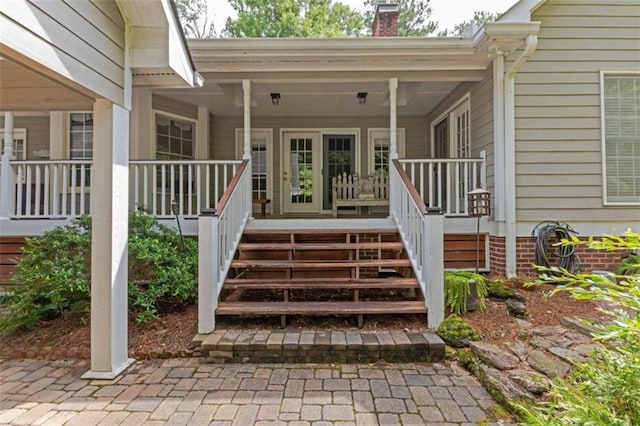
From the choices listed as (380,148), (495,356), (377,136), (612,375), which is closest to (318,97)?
(377,136)

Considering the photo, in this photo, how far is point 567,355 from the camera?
279cm

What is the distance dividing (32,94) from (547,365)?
4.60 m

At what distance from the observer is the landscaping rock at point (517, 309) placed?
12.2 feet

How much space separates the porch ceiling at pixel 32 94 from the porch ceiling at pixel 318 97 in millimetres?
2225

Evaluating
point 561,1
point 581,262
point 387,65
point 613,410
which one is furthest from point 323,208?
point 613,410

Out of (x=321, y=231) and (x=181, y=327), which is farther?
(x=321, y=231)

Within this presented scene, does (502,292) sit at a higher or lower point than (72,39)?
lower

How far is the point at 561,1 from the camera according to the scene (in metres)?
4.87

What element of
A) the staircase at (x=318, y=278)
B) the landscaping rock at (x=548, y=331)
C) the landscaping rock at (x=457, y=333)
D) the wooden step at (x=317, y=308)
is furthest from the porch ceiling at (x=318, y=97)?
the landscaping rock at (x=548, y=331)

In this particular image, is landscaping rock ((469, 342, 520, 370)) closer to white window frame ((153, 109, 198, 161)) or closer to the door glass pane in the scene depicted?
the door glass pane

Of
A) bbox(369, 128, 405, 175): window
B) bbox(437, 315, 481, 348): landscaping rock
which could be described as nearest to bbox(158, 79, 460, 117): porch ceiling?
bbox(369, 128, 405, 175): window

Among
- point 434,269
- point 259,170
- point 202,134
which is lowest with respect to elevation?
point 434,269

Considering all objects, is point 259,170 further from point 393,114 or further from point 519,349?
point 519,349

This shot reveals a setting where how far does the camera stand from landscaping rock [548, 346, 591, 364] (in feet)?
8.82
